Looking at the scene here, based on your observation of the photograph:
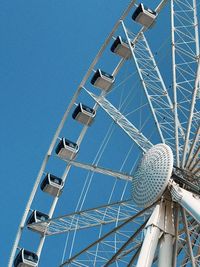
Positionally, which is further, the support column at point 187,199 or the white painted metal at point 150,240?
the white painted metal at point 150,240

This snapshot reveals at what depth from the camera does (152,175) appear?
18.0m

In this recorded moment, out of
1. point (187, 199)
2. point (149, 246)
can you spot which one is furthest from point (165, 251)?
point (187, 199)

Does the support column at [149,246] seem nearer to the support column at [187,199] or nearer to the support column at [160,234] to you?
the support column at [160,234]

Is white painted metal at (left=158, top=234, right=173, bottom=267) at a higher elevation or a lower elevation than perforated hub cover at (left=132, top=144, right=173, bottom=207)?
lower

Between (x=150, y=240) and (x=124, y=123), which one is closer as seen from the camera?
(x=150, y=240)

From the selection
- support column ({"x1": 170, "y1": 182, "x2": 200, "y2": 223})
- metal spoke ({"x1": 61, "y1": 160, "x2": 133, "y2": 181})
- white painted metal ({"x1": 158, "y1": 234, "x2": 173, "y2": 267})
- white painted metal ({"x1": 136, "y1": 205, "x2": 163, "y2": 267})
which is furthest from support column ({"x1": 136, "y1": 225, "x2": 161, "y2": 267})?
metal spoke ({"x1": 61, "y1": 160, "x2": 133, "y2": 181})

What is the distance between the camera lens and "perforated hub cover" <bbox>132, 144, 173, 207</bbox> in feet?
57.7

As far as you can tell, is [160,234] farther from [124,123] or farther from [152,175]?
[124,123]

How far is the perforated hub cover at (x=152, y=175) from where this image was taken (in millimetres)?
17578

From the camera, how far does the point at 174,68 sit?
2195 cm

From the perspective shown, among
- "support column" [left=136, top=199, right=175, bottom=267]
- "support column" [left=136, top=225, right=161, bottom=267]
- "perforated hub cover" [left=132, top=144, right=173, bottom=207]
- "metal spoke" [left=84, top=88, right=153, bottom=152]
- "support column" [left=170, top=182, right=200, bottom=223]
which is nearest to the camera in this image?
"support column" [left=170, top=182, right=200, bottom=223]

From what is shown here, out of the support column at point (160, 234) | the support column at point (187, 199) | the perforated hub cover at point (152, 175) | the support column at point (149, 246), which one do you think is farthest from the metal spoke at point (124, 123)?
the support column at point (149, 246)

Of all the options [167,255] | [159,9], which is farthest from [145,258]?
[159,9]

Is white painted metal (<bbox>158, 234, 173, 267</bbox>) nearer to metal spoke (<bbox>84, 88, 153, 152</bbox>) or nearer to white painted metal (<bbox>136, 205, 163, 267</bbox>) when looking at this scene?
white painted metal (<bbox>136, 205, 163, 267</bbox>)
